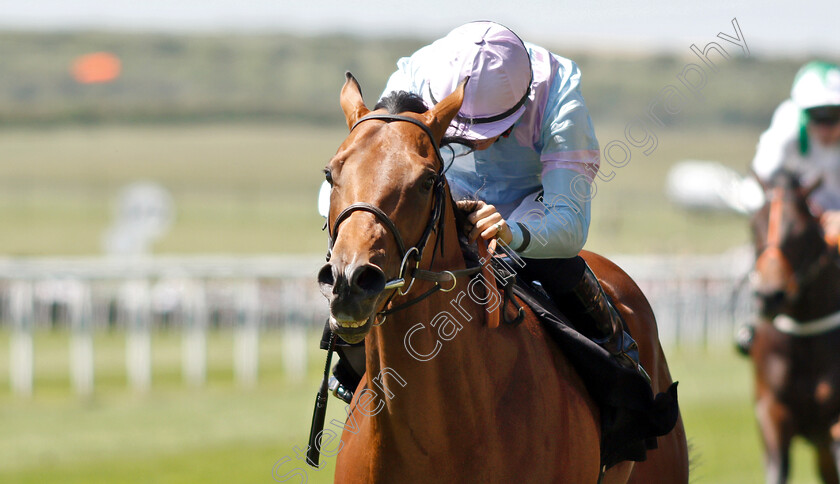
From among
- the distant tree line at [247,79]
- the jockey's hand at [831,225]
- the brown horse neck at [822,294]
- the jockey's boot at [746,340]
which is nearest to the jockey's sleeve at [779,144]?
the jockey's hand at [831,225]

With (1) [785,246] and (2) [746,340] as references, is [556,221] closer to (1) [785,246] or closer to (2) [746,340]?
(1) [785,246]

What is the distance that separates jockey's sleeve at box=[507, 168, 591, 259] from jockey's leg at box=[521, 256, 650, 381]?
23cm

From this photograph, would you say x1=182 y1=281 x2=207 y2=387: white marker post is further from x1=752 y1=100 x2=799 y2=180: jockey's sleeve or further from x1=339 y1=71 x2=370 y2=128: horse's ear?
x1=339 y1=71 x2=370 y2=128: horse's ear

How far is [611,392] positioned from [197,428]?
7637 millimetres

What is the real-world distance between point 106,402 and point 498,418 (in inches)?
388

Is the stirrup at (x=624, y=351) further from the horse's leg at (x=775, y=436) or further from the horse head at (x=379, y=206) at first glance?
the horse's leg at (x=775, y=436)

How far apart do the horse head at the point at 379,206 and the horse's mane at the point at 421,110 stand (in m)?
0.04

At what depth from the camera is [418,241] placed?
8.84ft

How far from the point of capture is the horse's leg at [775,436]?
658cm

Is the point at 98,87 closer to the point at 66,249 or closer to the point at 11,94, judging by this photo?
the point at 11,94

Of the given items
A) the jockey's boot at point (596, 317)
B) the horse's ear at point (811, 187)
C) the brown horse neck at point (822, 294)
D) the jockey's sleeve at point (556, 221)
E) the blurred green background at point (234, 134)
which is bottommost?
the blurred green background at point (234, 134)

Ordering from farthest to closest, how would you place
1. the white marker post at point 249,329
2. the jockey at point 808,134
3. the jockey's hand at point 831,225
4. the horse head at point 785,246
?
the white marker post at point 249,329 → the jockey's hand at point 831,225 → the horse head at point 785,246 → the jockey at point 808,134

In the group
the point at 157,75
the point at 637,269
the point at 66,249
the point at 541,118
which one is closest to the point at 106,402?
the point at 541,118

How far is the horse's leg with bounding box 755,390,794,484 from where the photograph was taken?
21.6 ft
